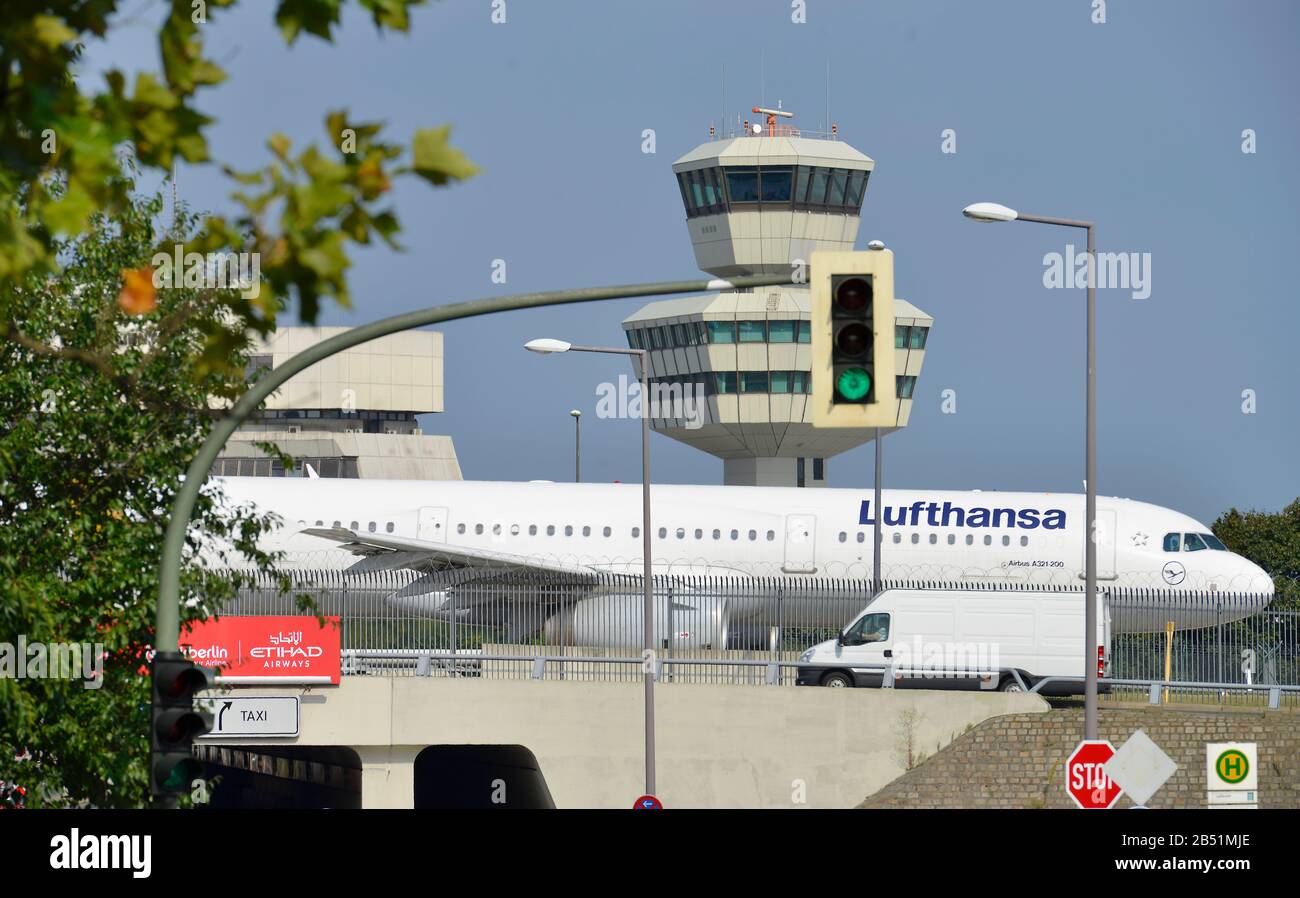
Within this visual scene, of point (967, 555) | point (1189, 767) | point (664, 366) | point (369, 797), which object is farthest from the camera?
point (664, 366)

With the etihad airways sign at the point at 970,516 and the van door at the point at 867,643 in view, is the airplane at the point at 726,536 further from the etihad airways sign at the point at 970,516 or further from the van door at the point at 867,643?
the van door at the point at 867,643

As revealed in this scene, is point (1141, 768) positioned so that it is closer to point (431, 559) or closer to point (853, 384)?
point (853, 384)

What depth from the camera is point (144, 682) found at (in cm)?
2047

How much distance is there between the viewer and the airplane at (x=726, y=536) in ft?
142

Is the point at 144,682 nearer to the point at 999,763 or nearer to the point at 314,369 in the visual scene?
the point at 999,763

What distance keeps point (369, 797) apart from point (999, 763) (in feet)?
41.3

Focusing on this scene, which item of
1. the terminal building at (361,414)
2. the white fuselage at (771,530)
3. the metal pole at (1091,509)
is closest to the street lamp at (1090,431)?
the metal pole at (1091,509)

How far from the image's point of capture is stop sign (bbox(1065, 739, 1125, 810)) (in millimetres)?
22016

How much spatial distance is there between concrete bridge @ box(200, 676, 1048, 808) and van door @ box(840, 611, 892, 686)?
1130 millimetres

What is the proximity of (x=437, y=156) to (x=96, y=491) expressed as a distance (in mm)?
14263

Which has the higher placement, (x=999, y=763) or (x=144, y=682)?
(x=144, y=682)

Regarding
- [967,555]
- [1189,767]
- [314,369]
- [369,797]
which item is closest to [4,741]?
[369,797]

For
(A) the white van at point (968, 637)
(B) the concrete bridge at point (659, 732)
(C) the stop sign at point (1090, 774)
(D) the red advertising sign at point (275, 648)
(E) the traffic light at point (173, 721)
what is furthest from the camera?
(A) the white van at point (968, 637)

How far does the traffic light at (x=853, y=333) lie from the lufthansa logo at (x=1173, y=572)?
3280 centimetres
